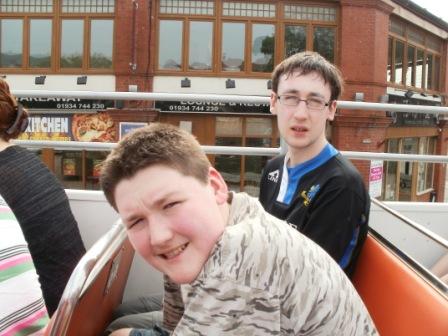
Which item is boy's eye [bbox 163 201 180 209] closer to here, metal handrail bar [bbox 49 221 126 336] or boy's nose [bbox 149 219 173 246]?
boy's nose [bbox 149 219 173 246]

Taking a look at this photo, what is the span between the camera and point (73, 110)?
1356 centimetres

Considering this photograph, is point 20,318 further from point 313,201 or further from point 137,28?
Result: point 137,28

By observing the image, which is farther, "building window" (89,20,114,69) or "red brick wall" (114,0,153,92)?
"building window" (89,20,114,69)

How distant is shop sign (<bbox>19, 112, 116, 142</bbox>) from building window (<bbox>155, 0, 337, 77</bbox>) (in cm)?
223

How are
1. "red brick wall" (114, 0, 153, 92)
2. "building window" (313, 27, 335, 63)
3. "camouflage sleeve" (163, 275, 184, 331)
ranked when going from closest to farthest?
1. "camouflage sleeve" (163, 275, 184, 331)
2. "red brick wall" (114, 0, 153, 92)
3. "building window" (313, 27, 335, 63)

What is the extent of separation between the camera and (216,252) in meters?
1.10

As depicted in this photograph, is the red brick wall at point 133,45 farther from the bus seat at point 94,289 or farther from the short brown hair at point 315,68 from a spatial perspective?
the bus seat at point 94,289

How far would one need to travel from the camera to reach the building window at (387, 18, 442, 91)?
15.9 meters

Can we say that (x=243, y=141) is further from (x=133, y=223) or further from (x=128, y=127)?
(x=133, y=223)

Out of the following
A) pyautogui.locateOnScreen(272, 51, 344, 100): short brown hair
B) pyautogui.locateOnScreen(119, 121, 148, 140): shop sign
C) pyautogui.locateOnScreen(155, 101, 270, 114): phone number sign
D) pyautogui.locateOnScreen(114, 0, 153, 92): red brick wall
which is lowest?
pyautogui.locateOnScreen(119, 121, 148, 140): shop sign

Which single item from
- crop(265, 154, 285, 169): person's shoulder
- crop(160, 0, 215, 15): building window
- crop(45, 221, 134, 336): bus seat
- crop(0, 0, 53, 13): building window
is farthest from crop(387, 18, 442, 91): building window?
crop(45, 221, 134, 336): bus seat

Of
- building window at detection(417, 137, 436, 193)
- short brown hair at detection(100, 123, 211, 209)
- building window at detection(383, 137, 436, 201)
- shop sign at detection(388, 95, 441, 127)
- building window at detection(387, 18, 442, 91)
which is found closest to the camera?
short brown hair at detection(100, 123, 211, 209)

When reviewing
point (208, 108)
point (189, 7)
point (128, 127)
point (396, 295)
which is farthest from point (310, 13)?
point (396, 295)

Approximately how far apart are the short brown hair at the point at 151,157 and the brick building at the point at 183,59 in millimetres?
12012
